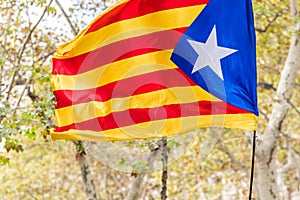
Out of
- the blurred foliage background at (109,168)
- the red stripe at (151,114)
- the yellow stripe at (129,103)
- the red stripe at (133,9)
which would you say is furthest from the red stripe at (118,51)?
the blurred foliage background at (109,168)

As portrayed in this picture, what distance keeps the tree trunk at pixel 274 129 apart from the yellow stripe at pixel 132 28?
3.15 metres

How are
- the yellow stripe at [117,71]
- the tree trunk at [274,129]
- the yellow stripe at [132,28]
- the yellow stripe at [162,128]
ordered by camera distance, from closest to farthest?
1. the yellow stripe at [162,128]
2. the yellow stripe at [132,28]
3. the yellow stripe at [117,71]
4. the tree trunk at [274,129]

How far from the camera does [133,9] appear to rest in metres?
4.15

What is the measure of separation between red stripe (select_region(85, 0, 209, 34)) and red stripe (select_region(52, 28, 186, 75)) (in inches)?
6.7

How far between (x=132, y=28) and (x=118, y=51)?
211mm

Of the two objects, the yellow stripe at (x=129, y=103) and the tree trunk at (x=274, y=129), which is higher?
the yellow stripe at (x=129, y=103)

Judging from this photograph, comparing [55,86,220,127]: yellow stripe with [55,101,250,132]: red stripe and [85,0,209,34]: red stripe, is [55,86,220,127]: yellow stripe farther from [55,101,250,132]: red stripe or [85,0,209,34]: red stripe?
[85,0,209,34]: red stripe

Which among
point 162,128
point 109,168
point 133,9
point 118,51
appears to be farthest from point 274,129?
point 109,168

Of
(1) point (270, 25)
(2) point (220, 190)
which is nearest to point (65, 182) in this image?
(2) point (220, 190)

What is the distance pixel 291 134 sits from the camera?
38.6ft

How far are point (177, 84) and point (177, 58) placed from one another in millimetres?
192

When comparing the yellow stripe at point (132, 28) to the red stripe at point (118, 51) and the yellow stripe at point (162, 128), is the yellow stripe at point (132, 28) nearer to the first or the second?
the red stripe at point (118, 51)

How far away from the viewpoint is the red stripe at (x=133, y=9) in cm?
409

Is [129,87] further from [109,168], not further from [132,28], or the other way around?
[109,168]
